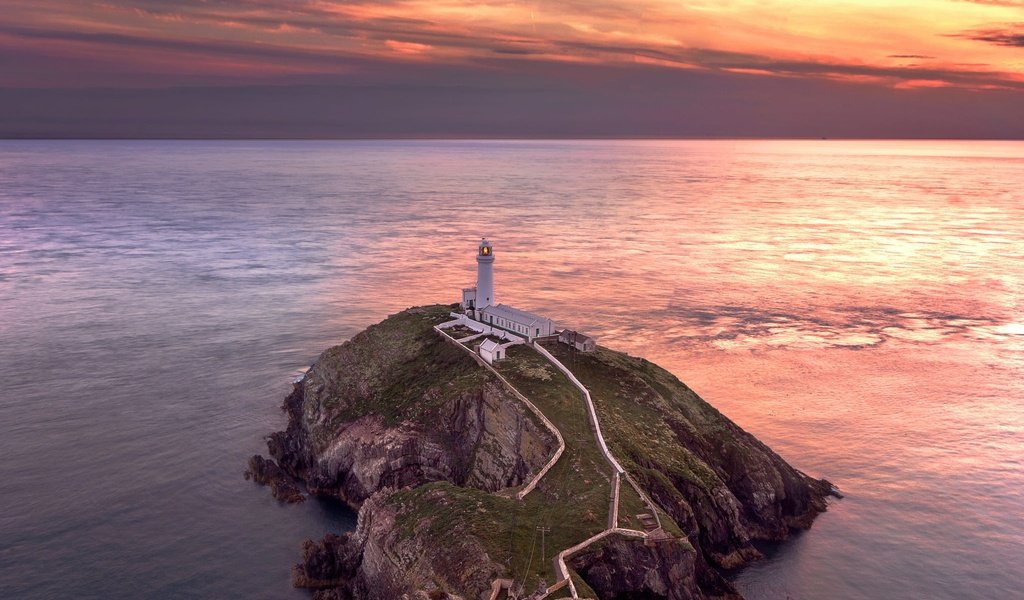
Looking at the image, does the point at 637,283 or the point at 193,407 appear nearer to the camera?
the point at 193,407

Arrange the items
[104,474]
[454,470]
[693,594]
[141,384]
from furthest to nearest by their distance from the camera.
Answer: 1. [141,384]
2. [104,474]
3. [454,470]
4. [693,594]

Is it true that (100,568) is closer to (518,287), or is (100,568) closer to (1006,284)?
(518,287)

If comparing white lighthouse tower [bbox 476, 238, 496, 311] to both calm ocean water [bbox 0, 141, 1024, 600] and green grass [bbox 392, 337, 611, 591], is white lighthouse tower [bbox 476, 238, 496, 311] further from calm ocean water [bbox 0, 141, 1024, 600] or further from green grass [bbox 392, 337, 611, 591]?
calm ocean water [bbox 0, 141, 1024, 600]

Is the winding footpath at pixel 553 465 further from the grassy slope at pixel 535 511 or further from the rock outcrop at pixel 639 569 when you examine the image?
the rock outcrop at pixel 639 569

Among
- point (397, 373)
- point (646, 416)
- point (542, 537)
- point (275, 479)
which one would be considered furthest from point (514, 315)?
point (542, 537)

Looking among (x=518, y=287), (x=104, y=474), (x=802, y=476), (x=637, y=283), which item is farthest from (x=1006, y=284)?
(x=104, y=474)

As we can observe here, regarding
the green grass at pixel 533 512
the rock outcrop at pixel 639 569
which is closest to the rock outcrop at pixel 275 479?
the green grass at pixel 533 512

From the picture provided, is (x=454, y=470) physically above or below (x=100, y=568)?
above
